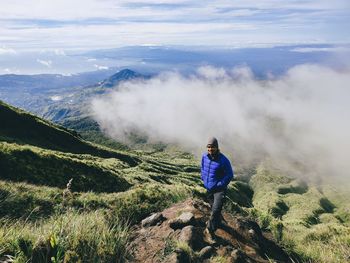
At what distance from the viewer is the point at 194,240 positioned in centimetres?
1241

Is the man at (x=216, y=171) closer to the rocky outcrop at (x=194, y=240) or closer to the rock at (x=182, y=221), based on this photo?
the rock at (x=182, y=221)

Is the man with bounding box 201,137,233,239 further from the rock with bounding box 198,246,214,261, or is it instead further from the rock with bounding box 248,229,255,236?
the rock with bounding box 198,246,214,261

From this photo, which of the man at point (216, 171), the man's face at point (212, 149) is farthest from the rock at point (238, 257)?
the man's face at point (212, 149)

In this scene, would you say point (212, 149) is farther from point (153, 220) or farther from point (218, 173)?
point (153, 220)

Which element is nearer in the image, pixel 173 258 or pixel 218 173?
pixel 173 258

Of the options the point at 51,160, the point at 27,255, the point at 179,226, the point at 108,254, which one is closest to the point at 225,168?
the point at 179,226

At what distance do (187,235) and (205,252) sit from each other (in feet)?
3.58

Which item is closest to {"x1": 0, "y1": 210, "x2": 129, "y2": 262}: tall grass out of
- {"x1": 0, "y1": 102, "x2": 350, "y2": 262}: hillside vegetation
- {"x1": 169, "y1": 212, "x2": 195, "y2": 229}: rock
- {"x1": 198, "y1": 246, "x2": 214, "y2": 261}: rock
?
{"x1": 0, "y1": 102, "x2": 350, "y2": 262}: hillside vegetation

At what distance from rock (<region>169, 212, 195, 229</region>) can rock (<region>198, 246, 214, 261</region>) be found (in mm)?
2042

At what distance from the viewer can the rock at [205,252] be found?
37.1 ft

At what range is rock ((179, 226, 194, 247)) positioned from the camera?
1214 cm

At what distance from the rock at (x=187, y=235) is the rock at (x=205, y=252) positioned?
23.7 inches

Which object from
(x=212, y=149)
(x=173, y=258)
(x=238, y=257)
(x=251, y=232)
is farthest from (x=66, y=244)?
(x=251, y=232)

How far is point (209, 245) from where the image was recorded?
12438mm
